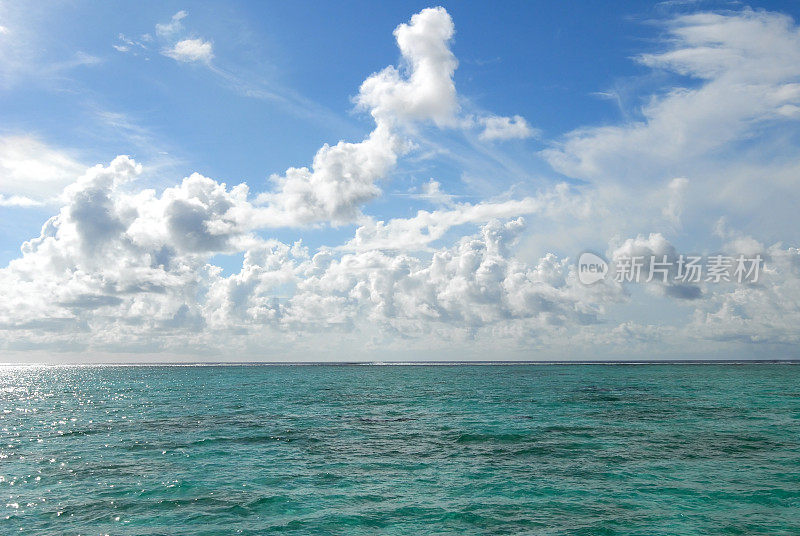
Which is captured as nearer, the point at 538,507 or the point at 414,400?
the point at 538,507

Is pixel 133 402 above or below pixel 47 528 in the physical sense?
below

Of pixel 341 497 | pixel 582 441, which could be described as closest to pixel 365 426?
pixel 582 441

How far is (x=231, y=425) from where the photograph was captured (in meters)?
48.2

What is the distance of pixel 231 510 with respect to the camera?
74.8 ft

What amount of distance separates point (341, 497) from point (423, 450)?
11914mm

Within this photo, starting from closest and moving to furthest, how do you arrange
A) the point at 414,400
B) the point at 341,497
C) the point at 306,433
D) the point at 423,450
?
the point at 341,497, the point at 423,450, the point at 306,433, the point at 414,400

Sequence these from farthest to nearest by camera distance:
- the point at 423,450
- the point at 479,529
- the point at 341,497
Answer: the point at 423,450 → the point at 341,497 → the point at 479,529

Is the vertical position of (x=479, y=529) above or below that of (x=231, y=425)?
above

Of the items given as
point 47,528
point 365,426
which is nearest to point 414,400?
point 365,426

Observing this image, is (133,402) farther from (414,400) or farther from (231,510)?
(231,510)

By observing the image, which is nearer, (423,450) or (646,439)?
(423,450)

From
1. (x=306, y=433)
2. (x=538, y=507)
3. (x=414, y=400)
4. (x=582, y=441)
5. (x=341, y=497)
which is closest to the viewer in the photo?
(x=538, y=507)

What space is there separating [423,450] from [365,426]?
40.9 feet

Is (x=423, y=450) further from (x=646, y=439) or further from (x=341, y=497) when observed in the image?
(x=646, y=439)
